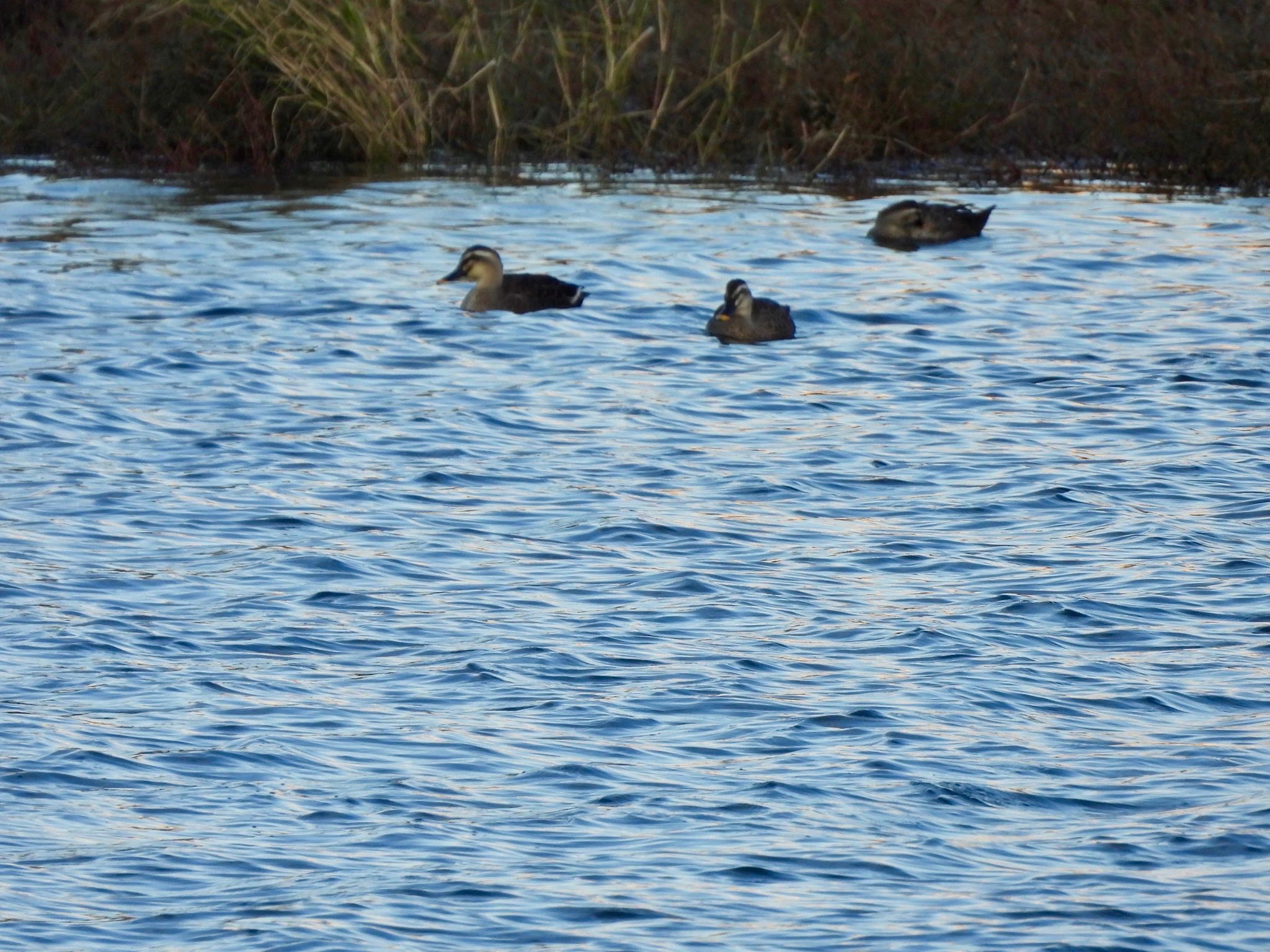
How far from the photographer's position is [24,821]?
7.14 metres

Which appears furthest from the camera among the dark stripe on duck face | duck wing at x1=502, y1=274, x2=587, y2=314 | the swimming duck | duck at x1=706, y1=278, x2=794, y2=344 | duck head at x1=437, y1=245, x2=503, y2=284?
the swimming duck

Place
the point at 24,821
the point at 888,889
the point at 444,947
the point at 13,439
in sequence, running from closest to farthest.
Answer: the point at 444,947 < the point at 888,889 < the point at 24,821 < the point at 13,439

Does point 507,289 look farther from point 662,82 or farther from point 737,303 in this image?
point 662,82

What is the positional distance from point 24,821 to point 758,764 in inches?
94.1

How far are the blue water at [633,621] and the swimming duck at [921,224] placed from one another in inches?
83.6

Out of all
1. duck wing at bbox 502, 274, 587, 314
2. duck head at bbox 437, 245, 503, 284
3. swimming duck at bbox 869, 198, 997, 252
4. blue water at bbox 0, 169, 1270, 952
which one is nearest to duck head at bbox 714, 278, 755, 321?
blue water at bbox 0, 169, 1270, 952

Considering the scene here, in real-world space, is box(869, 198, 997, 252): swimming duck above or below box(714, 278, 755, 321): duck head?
above

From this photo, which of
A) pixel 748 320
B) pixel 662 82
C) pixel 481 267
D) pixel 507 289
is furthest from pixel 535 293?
pixel 662 82

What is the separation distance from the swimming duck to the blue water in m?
2.12

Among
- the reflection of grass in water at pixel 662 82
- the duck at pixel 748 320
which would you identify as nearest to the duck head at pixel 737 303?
the duck at pixel 748 320

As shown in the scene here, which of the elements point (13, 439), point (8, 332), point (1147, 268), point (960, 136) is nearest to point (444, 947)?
point (13, 439)

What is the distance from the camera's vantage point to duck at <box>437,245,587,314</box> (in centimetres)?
1769

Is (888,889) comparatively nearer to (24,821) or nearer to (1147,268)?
(24,821)

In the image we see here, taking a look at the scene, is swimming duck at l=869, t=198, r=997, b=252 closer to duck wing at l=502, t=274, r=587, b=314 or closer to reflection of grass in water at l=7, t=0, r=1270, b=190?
duck wing at l=502, t=274, r=587, b=314
